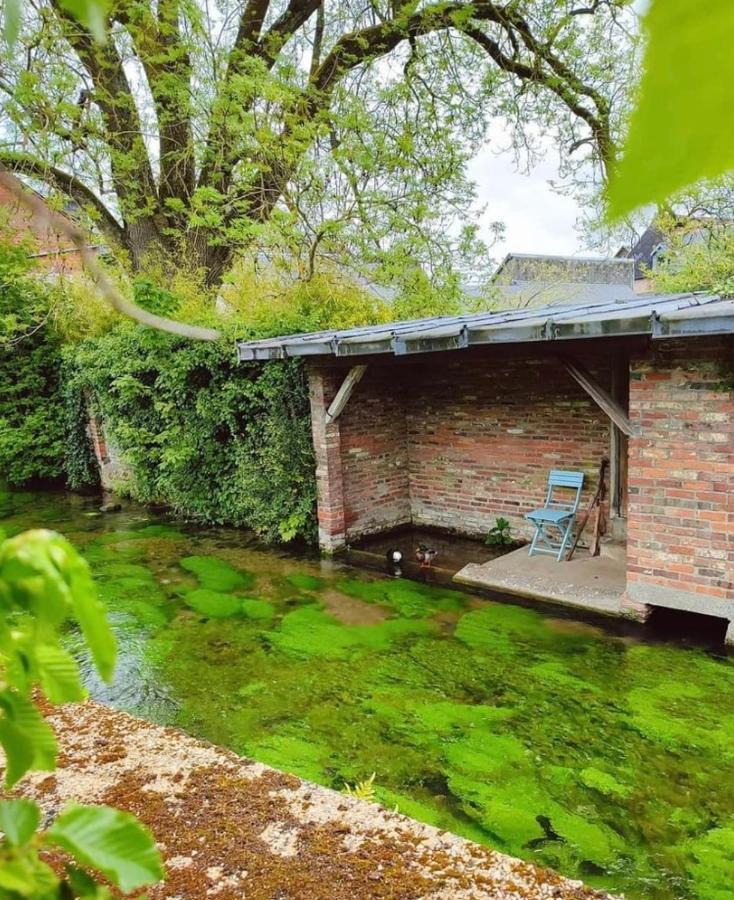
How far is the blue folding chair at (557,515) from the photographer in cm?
692

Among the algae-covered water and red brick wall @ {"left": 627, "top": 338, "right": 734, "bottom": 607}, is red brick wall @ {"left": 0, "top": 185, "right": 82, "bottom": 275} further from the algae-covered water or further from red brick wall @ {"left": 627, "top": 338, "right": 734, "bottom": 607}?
red brick wall @ {"left": 627, "top": 338, "right": 734, "bottom": 607}

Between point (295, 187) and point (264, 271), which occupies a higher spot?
point (295, 187)

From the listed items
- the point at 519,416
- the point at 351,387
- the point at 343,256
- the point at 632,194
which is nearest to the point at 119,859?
the point at 632,194

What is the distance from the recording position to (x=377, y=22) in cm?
891

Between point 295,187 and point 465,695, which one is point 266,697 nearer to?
point 465,695

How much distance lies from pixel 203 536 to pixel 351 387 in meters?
3.28

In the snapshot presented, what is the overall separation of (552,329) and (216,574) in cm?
467

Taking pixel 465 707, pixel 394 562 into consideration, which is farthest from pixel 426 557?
pixel 465 707

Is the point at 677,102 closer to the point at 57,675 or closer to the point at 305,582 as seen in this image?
the point at 57,675

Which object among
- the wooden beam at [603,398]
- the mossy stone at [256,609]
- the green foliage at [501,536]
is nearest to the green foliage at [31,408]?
the mossy stone at [256,609]

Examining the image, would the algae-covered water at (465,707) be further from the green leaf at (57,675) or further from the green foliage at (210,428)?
the green leaf at (57,675)

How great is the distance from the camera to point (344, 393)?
24.8 feet

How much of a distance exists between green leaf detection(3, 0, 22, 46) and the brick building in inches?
183

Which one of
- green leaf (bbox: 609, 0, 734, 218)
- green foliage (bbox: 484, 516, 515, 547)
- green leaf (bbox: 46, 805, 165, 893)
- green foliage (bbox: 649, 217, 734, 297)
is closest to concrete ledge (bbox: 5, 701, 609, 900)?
green leaf (bbox: 46, 805, 165, 893)
